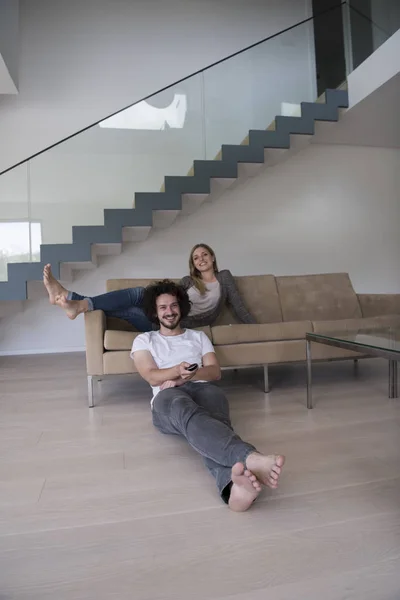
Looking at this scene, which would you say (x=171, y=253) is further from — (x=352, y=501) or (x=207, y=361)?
(x=352, y=501)

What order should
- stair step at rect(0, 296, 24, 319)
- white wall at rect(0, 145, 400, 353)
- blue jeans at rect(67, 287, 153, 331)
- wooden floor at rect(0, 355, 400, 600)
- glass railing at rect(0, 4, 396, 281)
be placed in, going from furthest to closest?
white wall at rect(0, 145, 400, 353)
stair step at rect(0, 296, 24, 319)
glass railing at rect(0, 4, 396, 281)
blue jeans at rect(67, 287, 153, 331)
wooden floor at rect(0, 355, 400, 600)

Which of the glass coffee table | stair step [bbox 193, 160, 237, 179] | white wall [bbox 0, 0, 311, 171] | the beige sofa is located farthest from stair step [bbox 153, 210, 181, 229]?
the glass coffee table

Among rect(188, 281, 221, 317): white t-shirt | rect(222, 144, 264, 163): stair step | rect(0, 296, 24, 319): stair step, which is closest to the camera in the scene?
rect(188, 281, 221, 317): white t-shirt

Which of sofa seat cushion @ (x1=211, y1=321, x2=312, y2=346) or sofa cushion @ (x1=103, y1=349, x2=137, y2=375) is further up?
sofa seat cushion @ (x1=211, y1=321, x2=312, y2=346)

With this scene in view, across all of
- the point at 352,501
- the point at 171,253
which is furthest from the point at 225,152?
the point at 352,501

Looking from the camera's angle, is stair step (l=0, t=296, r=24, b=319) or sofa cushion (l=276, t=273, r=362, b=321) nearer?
sofa cushion (l=276, t=273, r=362, b=321)

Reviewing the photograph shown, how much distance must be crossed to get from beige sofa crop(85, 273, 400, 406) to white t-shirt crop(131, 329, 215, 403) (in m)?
0.51

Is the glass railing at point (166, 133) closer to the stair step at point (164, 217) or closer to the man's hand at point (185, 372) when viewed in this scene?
the stair step at point (164, 217)

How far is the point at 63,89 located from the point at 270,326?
4.40 metres

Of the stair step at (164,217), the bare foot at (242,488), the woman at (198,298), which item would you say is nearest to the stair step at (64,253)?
the stair step at (164,217)

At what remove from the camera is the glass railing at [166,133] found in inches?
161

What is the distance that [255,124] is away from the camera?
15.4 ft

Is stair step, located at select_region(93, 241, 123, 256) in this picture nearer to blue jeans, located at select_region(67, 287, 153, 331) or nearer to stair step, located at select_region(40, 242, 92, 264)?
stair step, located at select_region(40, 242, 92, 264)

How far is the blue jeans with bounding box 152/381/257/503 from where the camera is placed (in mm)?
1270
